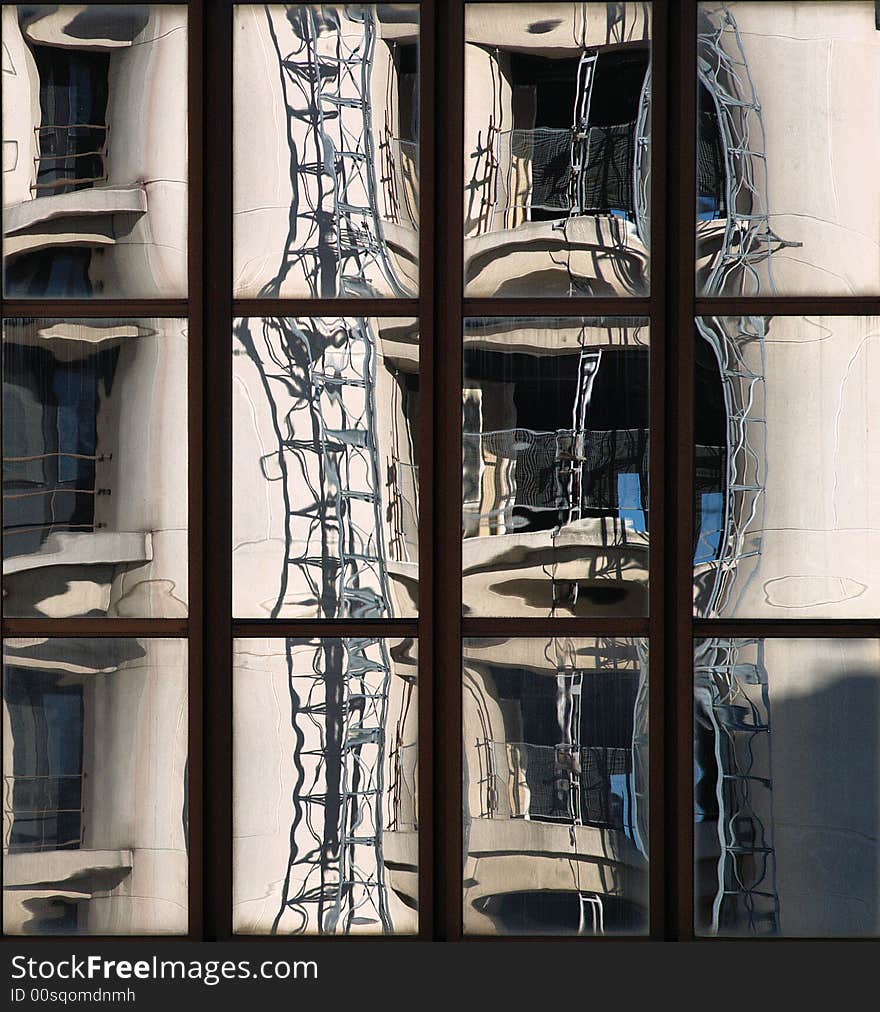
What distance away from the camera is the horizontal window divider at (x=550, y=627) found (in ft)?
8.65

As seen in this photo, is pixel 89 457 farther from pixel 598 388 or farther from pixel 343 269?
pixel 598 388

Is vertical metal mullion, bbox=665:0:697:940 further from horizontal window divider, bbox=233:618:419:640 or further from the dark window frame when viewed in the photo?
horizontal window divider, bbox=233:618:419:640

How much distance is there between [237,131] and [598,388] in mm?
1475

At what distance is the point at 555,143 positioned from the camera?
265 cm

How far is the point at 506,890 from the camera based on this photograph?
2639mm

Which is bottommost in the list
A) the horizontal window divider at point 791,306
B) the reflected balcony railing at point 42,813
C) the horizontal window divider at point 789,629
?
the reflected balcony railing at point 42,813

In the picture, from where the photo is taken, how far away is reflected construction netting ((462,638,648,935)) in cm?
263

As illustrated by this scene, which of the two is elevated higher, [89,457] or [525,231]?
[525,231]

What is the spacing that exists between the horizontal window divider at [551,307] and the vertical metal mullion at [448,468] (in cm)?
8

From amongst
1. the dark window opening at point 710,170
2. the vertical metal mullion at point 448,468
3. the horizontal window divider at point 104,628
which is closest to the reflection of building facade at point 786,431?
the dark window opening at point 710,170

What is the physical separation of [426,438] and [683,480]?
858mm

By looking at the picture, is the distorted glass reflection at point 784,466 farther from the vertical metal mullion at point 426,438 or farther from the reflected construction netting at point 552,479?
the vertical metal mullion at point 426,438

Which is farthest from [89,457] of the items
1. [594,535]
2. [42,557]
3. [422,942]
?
[422,942]

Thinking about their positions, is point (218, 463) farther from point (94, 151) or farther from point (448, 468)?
point (94, 151)
